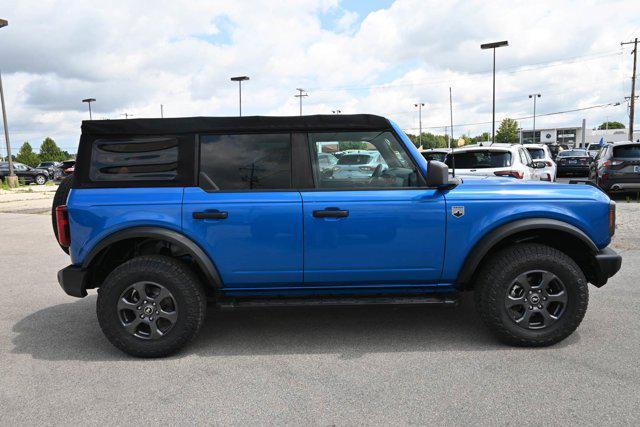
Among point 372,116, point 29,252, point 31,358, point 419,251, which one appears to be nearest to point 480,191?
point 419,251

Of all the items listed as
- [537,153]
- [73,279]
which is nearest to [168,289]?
[73,279]

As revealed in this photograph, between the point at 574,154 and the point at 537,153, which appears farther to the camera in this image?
the point at 574,154

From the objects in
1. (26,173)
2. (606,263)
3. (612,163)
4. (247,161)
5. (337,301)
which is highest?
(612,163)

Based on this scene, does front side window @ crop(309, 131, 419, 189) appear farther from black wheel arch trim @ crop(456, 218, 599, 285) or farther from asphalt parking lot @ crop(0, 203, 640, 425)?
asphalt parking lot @ crop(0, 203, 640, 425)

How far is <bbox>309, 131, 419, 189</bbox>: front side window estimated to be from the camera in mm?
3822

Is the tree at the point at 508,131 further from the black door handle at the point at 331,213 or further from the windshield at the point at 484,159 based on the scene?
the black door handle at the point at 331,213

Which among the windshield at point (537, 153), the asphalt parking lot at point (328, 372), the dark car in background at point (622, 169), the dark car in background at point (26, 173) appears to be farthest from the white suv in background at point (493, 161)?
the dark car in background at point (26, 173)

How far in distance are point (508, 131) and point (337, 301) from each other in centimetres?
11164

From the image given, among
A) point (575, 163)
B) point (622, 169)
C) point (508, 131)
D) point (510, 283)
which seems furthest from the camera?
point (508, 131)

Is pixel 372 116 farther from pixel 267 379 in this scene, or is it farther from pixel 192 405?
pixel 192 405

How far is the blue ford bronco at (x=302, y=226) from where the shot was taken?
12.1 ft

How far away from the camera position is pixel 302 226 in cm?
367

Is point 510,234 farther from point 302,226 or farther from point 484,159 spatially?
point 484,159

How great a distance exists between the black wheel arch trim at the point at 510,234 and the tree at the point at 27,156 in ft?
204
